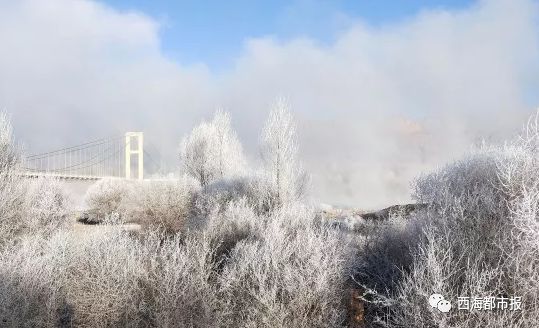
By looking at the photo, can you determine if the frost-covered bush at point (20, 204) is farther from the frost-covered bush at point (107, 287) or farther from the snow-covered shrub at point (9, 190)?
the frost-covered bush at point (107, 287)

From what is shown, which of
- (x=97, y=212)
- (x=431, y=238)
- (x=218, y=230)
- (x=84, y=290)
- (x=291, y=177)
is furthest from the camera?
(x=97, y=212)

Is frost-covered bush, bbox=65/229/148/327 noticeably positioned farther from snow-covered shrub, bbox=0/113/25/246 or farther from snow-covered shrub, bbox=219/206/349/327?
snow-covered shrub, bbox=0/113/25/246

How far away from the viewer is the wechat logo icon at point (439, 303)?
18.4 ft

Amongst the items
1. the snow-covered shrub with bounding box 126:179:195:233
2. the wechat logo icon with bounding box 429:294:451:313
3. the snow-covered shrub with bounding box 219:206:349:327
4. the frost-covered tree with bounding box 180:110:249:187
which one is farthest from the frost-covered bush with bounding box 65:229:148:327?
the frost-covered tree with bounding box 180:110:249:187

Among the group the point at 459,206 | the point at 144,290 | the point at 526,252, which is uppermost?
the point at 459,206

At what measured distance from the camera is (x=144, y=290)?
7.52 meters

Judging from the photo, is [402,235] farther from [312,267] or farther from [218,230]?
[218,230]

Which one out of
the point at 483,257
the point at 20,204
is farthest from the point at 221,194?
the point at 483,257

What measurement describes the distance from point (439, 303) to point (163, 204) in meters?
14.3

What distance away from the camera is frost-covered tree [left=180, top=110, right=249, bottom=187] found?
24.5 m

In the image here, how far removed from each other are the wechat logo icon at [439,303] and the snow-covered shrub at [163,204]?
501 inches

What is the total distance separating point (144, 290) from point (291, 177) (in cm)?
897

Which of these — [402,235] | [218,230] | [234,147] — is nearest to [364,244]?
[402,235]

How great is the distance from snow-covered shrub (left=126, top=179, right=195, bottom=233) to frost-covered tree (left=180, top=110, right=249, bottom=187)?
4.62 m
